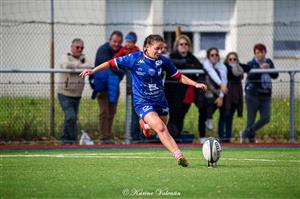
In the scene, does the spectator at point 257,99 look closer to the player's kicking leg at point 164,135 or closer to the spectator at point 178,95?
the spectator at point 178,95

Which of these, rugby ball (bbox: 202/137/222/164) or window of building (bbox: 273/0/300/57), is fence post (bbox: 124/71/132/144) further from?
window of building (bbox: 273/0/300/57)

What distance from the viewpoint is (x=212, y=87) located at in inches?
728

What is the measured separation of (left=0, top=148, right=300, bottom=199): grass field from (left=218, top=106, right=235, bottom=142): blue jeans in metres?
2.99

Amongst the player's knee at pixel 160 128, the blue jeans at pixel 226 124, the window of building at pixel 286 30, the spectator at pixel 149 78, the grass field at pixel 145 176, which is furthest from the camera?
the window of building at pixel 286 30

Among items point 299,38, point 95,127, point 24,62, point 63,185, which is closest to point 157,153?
point 95,127

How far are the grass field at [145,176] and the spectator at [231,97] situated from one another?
3011mm

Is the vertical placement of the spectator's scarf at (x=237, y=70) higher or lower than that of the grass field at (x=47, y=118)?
higher

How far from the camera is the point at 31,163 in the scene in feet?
44.5

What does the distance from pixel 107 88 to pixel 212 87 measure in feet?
6.86

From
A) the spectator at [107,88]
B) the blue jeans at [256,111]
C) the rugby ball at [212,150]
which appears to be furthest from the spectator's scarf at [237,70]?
the rugby ball at [212,150]

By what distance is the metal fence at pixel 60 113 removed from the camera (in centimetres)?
1784

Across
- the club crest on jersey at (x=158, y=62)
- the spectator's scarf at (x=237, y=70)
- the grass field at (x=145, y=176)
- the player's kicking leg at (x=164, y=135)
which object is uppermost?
the club crest on jersey at (x=158, y=62)

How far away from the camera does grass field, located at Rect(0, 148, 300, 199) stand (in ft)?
33.1

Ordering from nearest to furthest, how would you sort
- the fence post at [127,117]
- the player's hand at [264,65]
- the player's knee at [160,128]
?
the player's knee at [160,128] < the fence post at [127,117] < the player's hand at [264,65]
